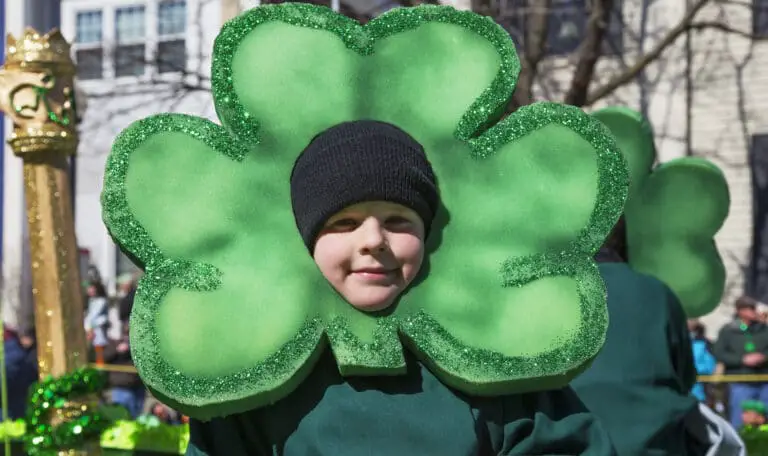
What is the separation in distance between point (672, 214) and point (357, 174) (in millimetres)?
1699

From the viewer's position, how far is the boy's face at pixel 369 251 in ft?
6.30

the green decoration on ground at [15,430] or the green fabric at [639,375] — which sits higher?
the green fabric at [639,375]

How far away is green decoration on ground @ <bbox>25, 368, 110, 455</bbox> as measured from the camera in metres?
3.01

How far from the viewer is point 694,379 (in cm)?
294

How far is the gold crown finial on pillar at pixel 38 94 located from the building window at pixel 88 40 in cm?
1046

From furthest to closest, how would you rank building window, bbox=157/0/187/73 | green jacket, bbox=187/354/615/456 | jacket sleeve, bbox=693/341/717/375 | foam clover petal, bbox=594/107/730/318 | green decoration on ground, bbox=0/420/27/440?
1. building window, bbox=157/0/187/73
2. jacket sleeve, bbox=693/341/717/375
3. green decoration on ground, bbox=0/420/27/440
4. foam clover petal, bbox=594/107/730/318
5. green jacket, bbox=187/354/615/456

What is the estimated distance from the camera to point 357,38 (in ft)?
6.97

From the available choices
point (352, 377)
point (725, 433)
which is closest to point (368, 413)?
point (352, 377)

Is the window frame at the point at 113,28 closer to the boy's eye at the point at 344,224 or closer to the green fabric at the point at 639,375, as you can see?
the green fabric at the point at 639,375

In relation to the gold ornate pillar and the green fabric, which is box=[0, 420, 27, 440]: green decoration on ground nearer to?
the gold ornate pillar

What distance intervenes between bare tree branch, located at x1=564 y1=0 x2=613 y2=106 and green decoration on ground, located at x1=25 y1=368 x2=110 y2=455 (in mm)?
4781

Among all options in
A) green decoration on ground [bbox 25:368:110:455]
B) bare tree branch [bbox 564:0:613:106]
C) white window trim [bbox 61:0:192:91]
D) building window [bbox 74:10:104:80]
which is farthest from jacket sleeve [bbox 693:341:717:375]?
building window [bbox 74:10:104:80]

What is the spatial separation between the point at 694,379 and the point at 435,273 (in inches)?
48.2

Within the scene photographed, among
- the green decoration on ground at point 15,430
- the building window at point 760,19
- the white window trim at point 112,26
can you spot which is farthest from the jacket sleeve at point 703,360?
the white window trim at point 112,26
